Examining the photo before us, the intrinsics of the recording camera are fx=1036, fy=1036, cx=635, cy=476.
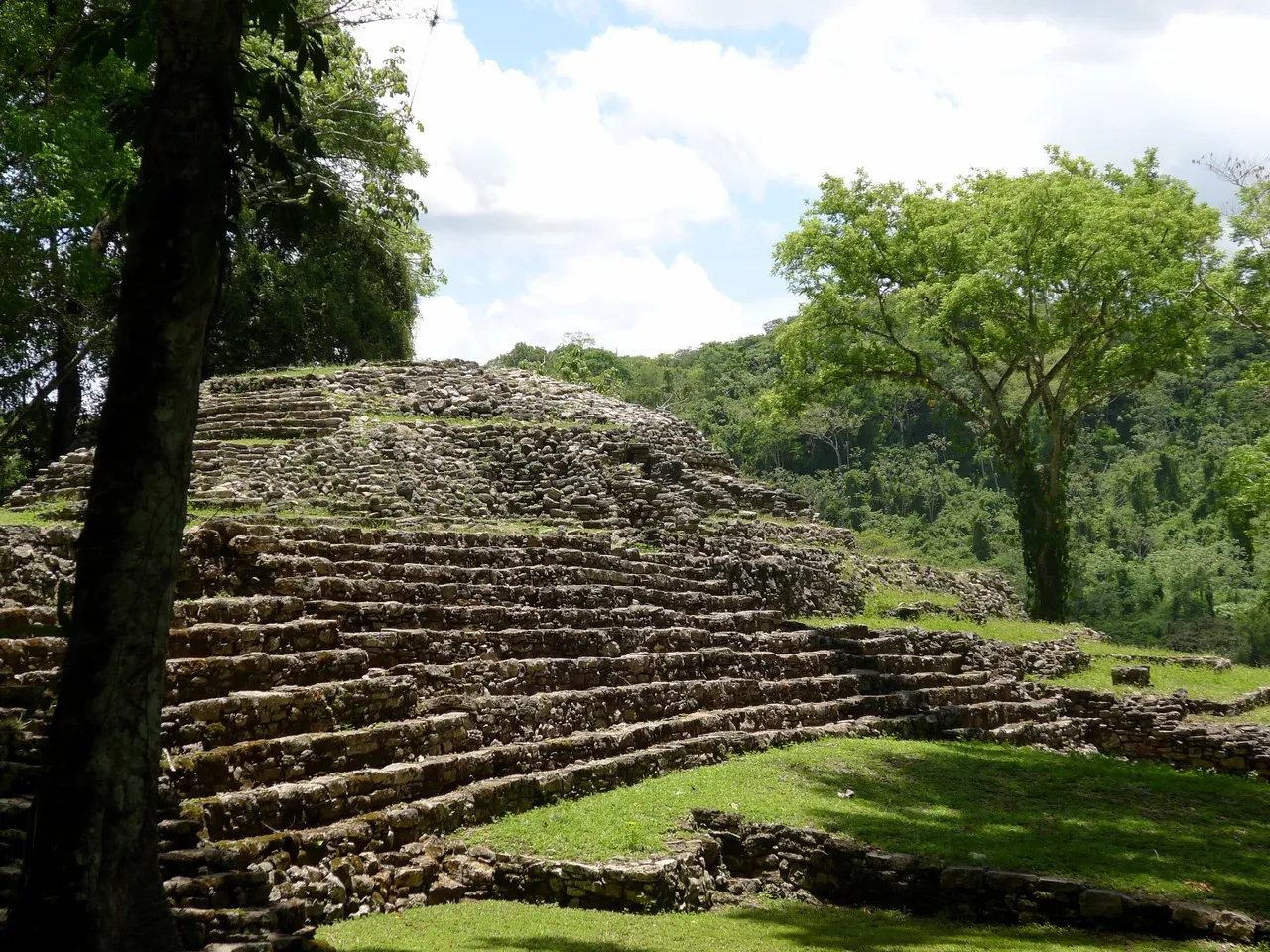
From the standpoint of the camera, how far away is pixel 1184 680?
1473 centimetres

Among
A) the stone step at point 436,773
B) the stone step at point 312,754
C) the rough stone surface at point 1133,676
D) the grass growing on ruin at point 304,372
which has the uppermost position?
the grass growing on ruin at point 304,372

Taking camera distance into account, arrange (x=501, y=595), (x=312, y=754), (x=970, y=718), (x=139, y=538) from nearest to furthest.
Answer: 1. (x=139, y=538)
2. (x=312, y=754)
3. (x=501, y=595)
4. (x=970, y=718)

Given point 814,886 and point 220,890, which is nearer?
point 220,890

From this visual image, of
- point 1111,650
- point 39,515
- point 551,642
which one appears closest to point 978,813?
point 551,642

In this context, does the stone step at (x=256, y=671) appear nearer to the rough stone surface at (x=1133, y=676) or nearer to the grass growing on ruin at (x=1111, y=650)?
the rough stone surface at (x=1133, y=676)

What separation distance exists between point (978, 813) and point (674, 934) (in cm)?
315

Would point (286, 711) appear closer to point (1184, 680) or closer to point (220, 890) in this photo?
point (220, 890)

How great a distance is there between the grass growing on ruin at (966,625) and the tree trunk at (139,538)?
10339 millimetres

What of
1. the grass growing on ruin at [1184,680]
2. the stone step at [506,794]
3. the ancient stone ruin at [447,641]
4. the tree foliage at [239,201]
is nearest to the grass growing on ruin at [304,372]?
the ancient stone ruin at [447,641]

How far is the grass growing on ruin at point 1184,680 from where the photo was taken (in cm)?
1391

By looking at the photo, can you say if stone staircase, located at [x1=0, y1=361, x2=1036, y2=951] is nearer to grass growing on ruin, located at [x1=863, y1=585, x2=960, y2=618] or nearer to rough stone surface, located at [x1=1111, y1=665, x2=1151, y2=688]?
grass growing on ruin, located at [x1=863, y1=585, x2=960, y2=618]

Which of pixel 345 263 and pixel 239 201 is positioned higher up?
pixel 345 263

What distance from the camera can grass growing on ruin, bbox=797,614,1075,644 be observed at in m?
14.2

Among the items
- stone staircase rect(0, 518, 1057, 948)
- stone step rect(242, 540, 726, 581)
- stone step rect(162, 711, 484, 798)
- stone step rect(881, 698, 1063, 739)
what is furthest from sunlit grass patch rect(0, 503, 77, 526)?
stone step rect(881, 698, 1063, 739)
